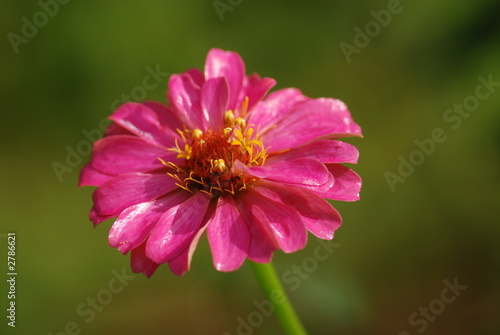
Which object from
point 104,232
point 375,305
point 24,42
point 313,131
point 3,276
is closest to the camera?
point 313,131

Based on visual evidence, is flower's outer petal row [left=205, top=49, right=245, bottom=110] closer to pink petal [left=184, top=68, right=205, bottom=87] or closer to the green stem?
pink petal [left=184, top=68, right=205, bottom=87]

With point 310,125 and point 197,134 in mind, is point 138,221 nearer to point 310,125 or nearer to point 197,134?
point 197,134

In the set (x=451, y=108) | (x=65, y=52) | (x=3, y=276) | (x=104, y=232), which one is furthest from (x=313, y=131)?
(x=65, y=52)

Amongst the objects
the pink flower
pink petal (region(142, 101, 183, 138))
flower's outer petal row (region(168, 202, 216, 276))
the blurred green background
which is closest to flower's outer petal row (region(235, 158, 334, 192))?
the pink flower

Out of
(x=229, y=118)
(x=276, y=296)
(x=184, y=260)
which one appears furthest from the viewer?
(x=229, y=118)

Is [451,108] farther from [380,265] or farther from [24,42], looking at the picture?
[24,42]

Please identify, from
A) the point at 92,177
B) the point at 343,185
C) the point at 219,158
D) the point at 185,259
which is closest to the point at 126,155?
the point at 92,177
